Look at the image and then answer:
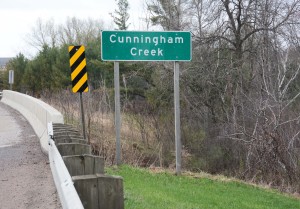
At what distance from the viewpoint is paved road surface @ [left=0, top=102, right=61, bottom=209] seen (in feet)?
18.5

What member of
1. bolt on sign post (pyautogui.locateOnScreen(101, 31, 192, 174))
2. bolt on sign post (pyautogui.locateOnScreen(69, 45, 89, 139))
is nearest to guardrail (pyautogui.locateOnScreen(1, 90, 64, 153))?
bolt on sign post (pyautogui.locateOnScreen(69, 45, 89, 139))

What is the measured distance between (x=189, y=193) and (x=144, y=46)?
12.2ft

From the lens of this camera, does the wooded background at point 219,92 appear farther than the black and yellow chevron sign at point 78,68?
→ Yes

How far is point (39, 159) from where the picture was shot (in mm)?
8641

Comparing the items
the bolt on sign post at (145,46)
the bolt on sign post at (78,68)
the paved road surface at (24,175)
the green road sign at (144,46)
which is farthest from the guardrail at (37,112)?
the green road sign at (144,46)

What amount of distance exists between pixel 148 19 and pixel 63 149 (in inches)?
898

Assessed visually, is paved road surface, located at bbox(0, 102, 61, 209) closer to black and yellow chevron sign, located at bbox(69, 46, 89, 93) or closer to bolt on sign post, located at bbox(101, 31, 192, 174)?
black and yellow chevron sign, located at bbox(69, 46, 89, 93)

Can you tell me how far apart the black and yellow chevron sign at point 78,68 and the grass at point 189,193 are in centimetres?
227

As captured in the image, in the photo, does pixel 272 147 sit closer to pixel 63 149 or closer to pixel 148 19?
pixel 63 149

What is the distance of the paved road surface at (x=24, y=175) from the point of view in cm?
564

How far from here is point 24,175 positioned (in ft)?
24.0

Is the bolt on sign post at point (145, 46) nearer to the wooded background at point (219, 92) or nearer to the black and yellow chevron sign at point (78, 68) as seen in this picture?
the black and yellow chevron sign at point (78, 68)

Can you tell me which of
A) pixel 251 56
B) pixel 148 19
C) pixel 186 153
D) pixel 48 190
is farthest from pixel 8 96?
pixel 48 190

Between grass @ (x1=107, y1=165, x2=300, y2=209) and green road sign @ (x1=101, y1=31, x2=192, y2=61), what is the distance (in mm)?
2642
